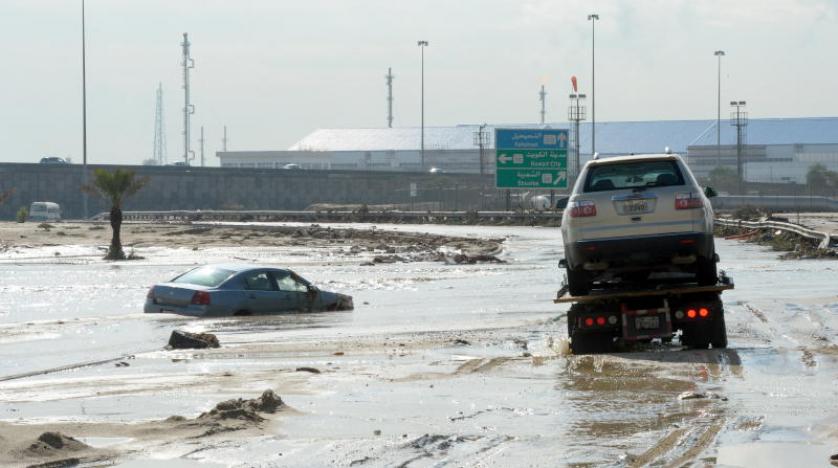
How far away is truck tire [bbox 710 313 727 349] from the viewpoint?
16391mm

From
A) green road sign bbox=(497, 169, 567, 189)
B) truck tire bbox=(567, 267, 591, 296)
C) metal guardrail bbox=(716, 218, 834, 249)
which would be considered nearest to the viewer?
truck tire bbox=(567, 267, 591, 296)

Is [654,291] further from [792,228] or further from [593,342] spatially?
[792,228]

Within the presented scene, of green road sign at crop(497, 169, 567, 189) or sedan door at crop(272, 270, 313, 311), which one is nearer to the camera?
sedan door at crop(272, 270, 313, 311)

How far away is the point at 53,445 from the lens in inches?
396

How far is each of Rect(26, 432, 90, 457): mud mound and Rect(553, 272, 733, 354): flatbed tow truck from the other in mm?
7559

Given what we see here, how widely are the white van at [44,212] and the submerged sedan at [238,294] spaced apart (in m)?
63.3

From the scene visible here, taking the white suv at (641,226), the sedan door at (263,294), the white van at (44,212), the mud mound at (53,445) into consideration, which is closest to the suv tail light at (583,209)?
the white suv at (641,226)

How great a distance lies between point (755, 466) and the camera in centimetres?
939

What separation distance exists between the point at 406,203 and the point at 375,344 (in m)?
94.4

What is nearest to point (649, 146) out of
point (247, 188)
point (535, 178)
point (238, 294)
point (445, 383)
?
point (247, 188)

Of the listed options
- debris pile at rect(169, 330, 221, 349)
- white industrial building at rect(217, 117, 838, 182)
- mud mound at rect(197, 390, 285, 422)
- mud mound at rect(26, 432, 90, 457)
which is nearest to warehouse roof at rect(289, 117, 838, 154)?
white industrial building at rect(217, 117, 838, 182)

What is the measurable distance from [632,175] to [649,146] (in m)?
114

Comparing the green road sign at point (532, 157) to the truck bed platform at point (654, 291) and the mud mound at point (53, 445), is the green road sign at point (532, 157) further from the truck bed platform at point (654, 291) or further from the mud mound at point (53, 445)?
the mud mound at point (53, 445)

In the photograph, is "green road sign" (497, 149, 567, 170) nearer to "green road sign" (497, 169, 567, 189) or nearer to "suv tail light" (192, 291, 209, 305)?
"green road sign" (497, 169, 567, 189)
